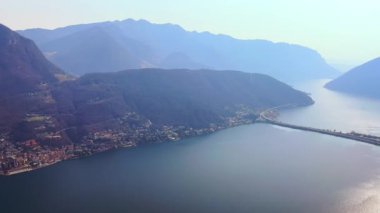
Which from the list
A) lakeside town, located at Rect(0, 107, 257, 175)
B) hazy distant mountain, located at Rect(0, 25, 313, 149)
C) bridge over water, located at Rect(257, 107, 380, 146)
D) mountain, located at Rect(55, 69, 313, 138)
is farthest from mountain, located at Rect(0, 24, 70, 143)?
bridge over water, located at Rect(257, 107, 380, 146)

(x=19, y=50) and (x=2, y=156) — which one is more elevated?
(x=19, y=50)

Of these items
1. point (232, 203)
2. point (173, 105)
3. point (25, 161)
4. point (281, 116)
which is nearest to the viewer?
point (232, 203)

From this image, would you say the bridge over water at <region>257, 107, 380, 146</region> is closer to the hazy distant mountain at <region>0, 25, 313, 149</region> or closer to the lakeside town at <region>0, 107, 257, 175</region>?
the hazy distant mountain at <region>0, 25, 313, 149</region>

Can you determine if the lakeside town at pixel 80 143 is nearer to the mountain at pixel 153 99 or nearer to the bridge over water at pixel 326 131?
the mountain at pixel 153 99

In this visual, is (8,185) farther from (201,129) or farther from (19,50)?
(19,50)

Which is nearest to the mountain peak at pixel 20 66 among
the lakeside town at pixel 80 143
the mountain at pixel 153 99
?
the mountain at pixel 153 99

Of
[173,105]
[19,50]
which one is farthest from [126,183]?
[19,50]
